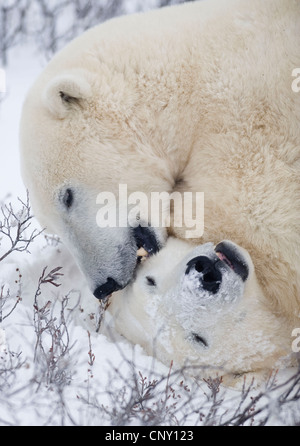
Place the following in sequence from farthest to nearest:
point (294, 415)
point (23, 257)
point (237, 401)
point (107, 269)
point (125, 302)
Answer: point (23, 257) < point (125, 302) < point (107, 269) < point (237, 401) < point (294, 415)

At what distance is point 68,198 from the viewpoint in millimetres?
3104

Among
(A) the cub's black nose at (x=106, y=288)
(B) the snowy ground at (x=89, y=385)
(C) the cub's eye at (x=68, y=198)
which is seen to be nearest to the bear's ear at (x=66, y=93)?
(C) the cub's eye at (x=68, y=198)

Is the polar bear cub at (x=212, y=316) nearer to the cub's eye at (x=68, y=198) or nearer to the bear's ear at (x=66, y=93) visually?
the cub's eye at (x=68, y=198)

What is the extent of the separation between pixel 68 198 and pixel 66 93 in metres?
0.62

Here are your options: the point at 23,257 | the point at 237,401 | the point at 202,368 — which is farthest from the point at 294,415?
the point at 23,257

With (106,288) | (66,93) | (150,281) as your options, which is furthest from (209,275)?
(66,93)

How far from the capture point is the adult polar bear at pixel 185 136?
294 centimetres

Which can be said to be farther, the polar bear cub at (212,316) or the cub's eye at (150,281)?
the cub's eye at (150,281)

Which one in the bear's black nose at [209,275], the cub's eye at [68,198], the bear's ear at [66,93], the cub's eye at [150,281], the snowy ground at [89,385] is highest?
the bear's ear at [66,93]

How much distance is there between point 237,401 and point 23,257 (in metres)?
2.00

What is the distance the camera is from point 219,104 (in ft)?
9.93

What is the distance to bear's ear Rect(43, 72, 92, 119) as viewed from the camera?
9.70 ft

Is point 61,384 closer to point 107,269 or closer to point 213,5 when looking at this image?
point 107,269
